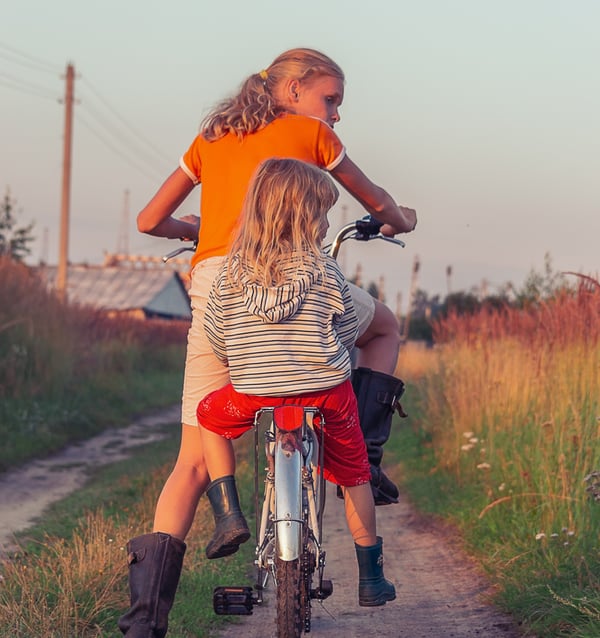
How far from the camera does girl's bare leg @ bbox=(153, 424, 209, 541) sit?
3.83 m

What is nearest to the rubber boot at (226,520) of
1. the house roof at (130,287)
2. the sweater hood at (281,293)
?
the sweater hood at (281,293)

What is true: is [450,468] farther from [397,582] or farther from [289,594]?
[289,594]

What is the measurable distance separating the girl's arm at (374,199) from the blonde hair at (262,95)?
11.9 inches

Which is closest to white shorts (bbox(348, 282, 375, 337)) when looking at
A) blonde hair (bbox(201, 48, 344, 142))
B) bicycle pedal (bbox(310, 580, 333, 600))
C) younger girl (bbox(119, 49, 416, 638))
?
younger girl (bbox(119, 49, 416, 638))

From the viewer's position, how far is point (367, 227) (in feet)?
14.0

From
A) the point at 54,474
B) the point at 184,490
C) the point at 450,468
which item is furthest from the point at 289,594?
the point at 54,474

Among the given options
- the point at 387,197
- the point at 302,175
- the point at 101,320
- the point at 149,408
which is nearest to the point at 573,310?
the point at 387,197

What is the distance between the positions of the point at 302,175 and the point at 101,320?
16586 millimetres

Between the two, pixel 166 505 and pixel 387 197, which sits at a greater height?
pixel 387 197

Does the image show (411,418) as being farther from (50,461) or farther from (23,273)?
(23,273)

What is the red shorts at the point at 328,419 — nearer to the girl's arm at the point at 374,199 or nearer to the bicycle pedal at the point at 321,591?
the bicycle pedal at the point at 321,591

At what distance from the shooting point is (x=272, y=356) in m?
3.47

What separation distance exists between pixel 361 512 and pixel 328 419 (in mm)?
408

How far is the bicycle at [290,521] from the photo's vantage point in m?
3.30
